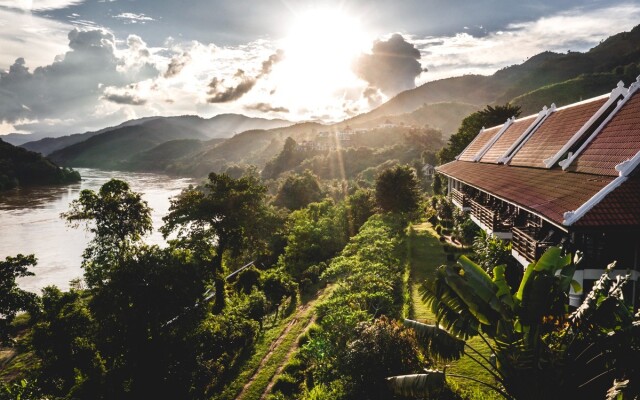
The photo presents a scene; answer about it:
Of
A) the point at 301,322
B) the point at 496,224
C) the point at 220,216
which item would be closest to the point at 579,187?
the point at 496,224

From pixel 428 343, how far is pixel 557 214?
640 centimetres

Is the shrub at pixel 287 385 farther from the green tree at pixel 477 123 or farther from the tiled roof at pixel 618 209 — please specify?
the green tree at pixel 477 123

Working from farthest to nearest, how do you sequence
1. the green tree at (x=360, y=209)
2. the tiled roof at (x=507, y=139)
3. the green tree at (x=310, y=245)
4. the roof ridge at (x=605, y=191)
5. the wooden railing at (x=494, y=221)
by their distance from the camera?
1. the green tree at (x=360, y=209)
2. the green tree at (x=310, y=245)
3. the tiled roof at (x=507, y=139)
4. the wooden railing at (x=494, y=221)
5. the roof ridge at (x=605, y=191)

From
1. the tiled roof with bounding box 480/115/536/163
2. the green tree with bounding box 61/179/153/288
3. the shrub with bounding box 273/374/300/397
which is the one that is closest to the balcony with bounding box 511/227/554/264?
the shrub with bounding box 273/374/300/397

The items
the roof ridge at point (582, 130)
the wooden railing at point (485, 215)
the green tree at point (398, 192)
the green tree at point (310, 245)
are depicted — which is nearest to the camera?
the roof ridge at point (582, 130)

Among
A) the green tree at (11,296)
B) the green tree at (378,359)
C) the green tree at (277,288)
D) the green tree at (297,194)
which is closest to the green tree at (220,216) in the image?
the green tree at (277,288)

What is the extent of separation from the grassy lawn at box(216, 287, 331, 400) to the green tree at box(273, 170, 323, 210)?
39843mm

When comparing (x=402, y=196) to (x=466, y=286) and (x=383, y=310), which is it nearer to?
(x=383, y=310)

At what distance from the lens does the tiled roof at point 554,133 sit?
61.1 ft

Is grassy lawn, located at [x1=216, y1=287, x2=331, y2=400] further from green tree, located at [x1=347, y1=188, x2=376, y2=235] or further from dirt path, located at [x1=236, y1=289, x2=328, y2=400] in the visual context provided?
green tree, located at [x1=347, y1=188, x2=376, y2=235]

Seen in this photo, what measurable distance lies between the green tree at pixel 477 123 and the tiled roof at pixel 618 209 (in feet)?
110

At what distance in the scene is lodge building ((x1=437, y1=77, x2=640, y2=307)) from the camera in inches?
Answer: 464

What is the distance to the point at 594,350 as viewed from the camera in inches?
331

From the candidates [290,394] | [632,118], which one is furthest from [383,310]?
[632,118]
